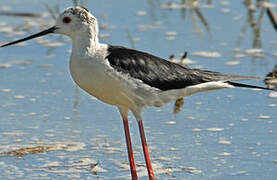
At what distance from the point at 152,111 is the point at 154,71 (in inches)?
41.9

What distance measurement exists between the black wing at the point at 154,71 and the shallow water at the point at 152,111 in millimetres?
495

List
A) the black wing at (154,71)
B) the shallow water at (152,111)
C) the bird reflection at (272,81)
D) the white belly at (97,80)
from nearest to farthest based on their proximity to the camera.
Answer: the white belly at (97,80)
the black wing at (154,71)
the shallow water at (152,111)
the bird reflection at (272,81)

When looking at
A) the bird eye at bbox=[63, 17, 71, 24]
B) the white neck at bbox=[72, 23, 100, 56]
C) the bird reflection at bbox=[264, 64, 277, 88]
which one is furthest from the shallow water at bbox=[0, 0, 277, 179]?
the bird eye at bbox=[63, 17, 71, 24]

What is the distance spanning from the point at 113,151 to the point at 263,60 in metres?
2.15

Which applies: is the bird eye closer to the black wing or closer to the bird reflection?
the black wing

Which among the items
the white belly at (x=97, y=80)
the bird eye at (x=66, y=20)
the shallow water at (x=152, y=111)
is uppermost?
the bird eye at (x=66, y=20)

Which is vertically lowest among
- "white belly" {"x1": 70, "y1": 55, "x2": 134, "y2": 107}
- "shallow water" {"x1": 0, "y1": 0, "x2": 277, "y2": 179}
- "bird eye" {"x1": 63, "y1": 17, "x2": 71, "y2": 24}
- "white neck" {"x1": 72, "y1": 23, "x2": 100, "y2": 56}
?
"shallow water" {"x1": 0, "y1": 0, "x2": 277, "y2": 179}

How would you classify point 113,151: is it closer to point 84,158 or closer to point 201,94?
point 84,158

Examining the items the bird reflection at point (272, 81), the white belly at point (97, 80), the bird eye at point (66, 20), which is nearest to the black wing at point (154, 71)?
the white belly at point (97, 80)

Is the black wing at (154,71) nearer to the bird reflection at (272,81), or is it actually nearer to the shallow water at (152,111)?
the shallow water at (152,111)

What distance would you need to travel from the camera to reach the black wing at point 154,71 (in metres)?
4.24

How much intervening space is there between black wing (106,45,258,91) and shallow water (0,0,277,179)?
49 centimetres

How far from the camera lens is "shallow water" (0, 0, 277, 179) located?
4469 mm

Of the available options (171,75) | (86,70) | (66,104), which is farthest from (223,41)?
(86,70)
